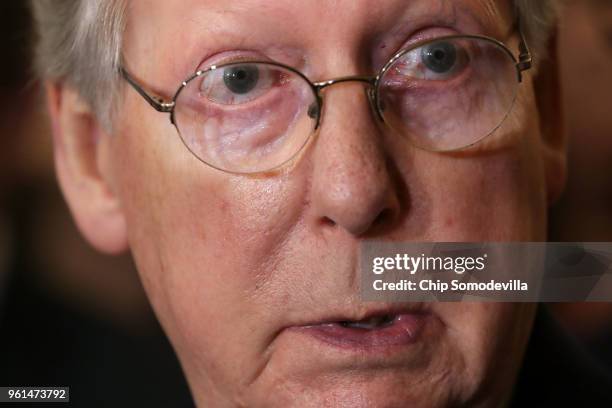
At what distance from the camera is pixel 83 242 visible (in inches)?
82.5

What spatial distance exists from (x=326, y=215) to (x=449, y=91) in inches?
8.8

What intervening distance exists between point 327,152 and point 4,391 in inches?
26.3

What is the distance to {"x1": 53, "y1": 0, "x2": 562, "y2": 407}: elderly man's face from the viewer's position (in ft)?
3.42

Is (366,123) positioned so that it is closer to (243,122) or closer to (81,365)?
(243,122)

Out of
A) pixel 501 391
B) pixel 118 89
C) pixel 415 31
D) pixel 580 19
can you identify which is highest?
pixel 580 19

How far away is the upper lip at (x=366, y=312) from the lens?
1.05 m

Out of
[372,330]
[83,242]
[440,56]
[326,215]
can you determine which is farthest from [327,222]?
[83,242]

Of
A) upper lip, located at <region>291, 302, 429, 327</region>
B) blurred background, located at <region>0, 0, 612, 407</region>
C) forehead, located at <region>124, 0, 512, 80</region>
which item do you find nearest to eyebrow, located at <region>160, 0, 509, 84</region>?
forehead, located at <region>124, 0, 512, 80</region>

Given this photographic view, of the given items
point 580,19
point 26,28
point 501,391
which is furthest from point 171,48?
point 580,19

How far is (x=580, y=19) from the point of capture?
6.41 ft

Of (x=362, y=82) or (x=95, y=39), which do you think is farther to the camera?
(x=95, y=39)

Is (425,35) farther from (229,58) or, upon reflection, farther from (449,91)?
(229,58)

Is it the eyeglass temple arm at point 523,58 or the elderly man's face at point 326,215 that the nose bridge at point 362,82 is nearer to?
the elderly man's face at point 326,215

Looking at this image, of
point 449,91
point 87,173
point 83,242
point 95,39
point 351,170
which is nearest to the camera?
point 351,170
